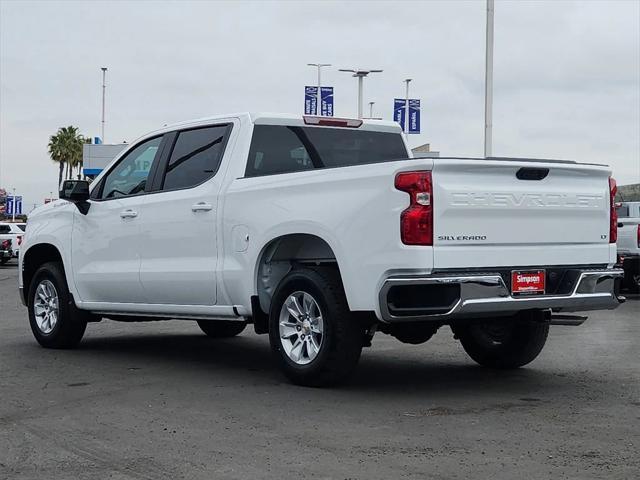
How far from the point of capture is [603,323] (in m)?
13.7

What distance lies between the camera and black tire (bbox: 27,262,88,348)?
1019cm

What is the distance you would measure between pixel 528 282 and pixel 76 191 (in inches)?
180

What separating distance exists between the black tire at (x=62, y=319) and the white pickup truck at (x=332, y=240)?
27mm

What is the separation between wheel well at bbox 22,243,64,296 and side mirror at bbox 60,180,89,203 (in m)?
0.96

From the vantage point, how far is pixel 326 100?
4728cm

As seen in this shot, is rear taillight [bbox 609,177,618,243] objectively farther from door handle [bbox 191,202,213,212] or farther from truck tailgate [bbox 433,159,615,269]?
door handle [bbox 191,202,213,212]

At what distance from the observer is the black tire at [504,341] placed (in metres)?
8.58

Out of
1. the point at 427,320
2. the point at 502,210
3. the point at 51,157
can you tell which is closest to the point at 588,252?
the point at 502,210

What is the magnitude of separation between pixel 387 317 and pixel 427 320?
0.31m

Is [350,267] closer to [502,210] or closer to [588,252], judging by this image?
[502,210]

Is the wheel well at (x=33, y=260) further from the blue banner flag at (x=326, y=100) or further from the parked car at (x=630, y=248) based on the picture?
the blue banner flag at (x=326, y=100)

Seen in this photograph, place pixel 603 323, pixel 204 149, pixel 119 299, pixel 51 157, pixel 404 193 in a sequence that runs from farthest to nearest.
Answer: pixel 51 157 → pixel 603 323 → pixel 119 299 → pixel 204 149 → pixel 404 193

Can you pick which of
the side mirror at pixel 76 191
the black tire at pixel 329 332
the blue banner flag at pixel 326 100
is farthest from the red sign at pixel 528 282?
the blue banner flag at pixel 326 100

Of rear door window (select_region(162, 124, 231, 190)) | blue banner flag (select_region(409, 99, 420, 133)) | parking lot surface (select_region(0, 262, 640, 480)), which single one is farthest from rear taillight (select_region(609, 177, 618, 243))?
blue banner flag (select_region(409, 99, 420, 133))
